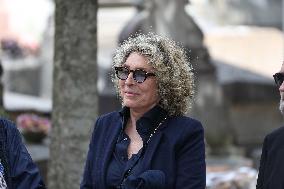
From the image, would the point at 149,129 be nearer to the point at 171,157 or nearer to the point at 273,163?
the point at 171,157

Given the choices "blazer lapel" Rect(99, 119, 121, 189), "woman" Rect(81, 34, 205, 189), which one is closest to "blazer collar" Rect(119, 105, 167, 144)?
"woman" Rect(81, 34, 205, 189)

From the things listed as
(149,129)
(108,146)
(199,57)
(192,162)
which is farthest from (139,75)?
(199,57)

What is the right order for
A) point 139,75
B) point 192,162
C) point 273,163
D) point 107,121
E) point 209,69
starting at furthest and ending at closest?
point 209,69 → point 107,121 → point 139,75 → point 192,162 → point 273,163

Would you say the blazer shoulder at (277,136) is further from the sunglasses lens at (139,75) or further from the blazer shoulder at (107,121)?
the blazer shoulder at (107,121)

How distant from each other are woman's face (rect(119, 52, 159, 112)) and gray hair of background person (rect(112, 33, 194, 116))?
0.09ft

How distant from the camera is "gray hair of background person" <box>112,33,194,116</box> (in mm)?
5090

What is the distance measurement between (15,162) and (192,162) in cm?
89

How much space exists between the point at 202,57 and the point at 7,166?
9251mm

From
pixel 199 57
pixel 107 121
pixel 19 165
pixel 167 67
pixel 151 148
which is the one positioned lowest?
pixel 19 165

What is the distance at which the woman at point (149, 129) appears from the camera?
4.94 metres

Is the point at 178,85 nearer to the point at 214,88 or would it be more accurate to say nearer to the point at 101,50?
the point at 214,88

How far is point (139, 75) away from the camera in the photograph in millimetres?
5055

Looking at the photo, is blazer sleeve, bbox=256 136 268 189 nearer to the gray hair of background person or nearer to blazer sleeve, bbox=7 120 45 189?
the gray hair of background person

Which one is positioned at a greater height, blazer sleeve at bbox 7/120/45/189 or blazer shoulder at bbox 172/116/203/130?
blazer shoulder at bbox 172/116/203/130
